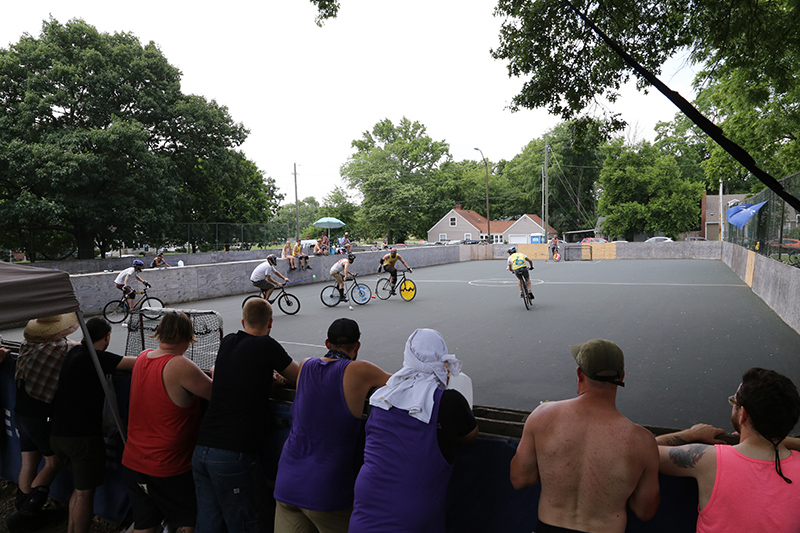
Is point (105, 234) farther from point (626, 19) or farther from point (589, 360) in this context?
point (589, 360)

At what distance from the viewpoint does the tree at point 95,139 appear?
26688 mm

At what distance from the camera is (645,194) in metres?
56.4

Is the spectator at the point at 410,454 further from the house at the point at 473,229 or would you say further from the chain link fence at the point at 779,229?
the house at the point at 473,229

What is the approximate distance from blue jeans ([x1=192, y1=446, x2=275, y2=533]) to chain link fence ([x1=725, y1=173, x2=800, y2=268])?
12.2 meters

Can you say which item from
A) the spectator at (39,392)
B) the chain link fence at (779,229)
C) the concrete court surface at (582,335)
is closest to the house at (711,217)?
the chain link fence at (779,229)

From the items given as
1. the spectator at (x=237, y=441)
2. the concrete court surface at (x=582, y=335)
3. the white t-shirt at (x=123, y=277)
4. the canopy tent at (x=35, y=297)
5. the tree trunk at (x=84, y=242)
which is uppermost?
the tree trunk at (x=84, y=242)

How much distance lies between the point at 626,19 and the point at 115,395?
9726 millimetres

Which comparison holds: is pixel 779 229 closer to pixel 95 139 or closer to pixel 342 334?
pixel 342 334

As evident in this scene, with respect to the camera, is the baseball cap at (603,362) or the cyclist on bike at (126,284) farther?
the cyclist on bike at (126,284)

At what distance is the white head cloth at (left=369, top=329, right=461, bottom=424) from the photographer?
2242 mm

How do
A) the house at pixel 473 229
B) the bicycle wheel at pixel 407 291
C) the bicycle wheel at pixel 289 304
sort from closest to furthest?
the bicycle wheel at pixel 289 304
the bicycle wheel at pixel 407 291
the house at pixel 473 229

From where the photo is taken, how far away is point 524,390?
6.46 metres

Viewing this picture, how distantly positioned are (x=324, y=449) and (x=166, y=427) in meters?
1.24

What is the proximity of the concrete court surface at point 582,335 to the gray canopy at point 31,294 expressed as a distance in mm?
4631
